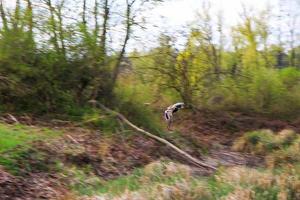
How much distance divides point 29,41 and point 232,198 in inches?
326

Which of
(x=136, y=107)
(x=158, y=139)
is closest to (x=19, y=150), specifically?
(x=158, y=139)

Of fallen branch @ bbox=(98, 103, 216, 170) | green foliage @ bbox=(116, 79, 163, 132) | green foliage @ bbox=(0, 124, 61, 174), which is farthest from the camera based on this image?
green foliage @ bbox=(116, 79, 163, 132)

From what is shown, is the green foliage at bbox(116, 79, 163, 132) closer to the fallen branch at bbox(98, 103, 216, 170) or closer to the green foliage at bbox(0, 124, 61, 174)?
the fallen branch at bbox(98, 103, 216, 170)

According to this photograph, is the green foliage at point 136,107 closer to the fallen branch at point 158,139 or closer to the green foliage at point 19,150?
the fallen branch at point 158,139

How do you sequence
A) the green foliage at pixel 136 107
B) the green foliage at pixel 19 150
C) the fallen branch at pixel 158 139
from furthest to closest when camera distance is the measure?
the green foliage at pixel 136 107
the fallen branch at pixel 158 139
the green foliage at pixel 19 150

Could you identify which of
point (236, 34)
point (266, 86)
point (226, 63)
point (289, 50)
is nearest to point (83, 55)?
point (266, 86)

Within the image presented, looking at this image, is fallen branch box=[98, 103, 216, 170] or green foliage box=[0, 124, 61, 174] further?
fallen branch box=[98, 103, 216, 170]

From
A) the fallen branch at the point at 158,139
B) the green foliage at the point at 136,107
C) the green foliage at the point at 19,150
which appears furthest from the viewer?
the green foliage at the point at 136,107

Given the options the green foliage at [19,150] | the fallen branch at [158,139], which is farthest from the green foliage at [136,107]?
the green foliage at [19,150]

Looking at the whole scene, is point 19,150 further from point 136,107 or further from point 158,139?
point 136,107

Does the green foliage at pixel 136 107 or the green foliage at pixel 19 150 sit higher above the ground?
the green foliage at pixel 136 107

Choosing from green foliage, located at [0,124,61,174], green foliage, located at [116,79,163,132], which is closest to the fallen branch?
green foliage, located at [116,79,163,132]

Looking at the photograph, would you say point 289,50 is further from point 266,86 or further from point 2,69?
point 2,69

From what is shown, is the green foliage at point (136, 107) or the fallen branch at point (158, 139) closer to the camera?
the fallen branch at point (158, 139)
